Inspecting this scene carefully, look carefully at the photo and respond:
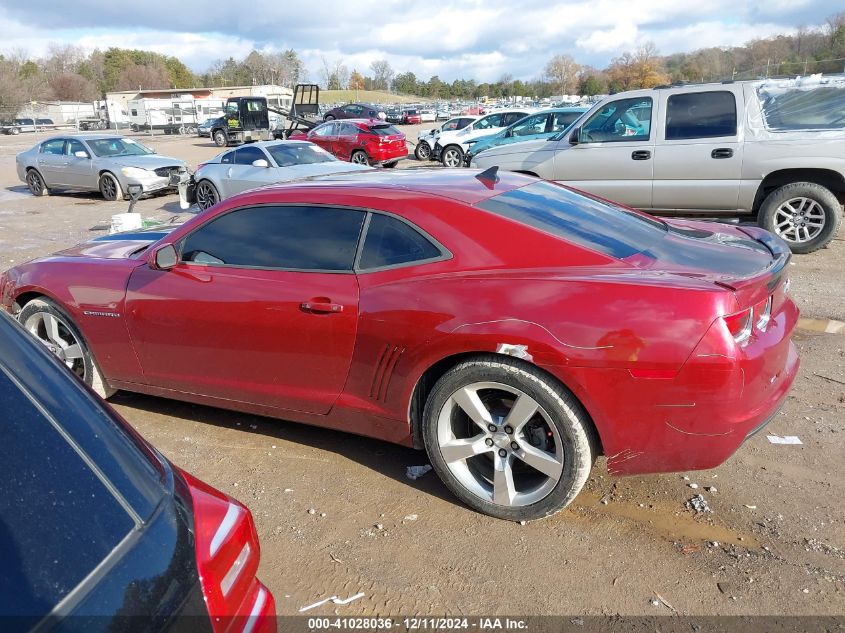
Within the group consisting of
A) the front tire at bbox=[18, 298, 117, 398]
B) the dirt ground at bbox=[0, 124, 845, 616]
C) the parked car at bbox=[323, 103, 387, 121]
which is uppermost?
the parked car at bbox=[323, 103, 387, 121]

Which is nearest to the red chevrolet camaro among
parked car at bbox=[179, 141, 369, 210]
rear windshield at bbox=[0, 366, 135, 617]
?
rear windshield at bbox=[0, 366, 135, 617]

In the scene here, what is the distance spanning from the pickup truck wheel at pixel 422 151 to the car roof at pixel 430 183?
19.2 m

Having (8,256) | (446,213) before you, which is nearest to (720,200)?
(446,213)

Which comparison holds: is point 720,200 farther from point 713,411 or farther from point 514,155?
point 713,411

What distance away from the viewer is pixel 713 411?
2.71 meters

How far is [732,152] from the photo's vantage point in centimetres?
774

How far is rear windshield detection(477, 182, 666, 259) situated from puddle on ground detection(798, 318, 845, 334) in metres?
2.44

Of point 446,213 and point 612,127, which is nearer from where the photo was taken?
point 446,213

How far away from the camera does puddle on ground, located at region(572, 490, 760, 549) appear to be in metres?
2.95

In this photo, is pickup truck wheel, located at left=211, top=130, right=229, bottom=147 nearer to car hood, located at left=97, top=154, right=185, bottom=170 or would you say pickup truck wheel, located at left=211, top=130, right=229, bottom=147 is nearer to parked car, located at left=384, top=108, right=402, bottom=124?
parked car, located at left=384, top=108, right=402, bottom=124

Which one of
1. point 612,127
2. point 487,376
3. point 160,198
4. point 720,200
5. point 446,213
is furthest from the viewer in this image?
point 160,198

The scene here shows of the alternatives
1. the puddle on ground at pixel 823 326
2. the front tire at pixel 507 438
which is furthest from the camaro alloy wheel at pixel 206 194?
the front tire at pixel 507 438

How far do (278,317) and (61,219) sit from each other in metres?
11.7

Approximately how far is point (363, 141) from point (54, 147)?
8065mm
